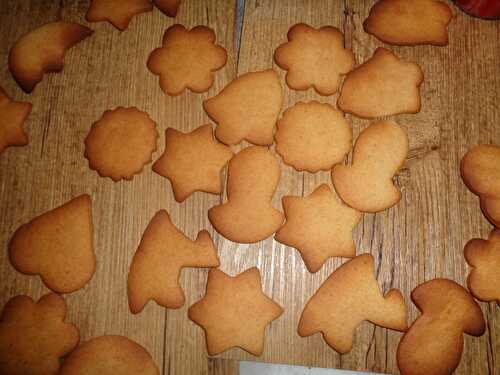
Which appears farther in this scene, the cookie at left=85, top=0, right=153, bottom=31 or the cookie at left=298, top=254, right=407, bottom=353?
the cookie at left=85, top=0, right=153, bottom=31

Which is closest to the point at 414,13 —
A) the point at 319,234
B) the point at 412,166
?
the point at 412,166

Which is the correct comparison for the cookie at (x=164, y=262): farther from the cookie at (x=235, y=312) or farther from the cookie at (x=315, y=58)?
the cookie at (x=315, y=58)

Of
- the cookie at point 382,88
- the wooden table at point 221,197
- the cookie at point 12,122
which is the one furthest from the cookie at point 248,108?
the cookie at point 12,122

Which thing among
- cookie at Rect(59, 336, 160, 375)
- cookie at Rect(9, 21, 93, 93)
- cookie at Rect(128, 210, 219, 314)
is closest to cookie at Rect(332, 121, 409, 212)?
cookie at Rect(128, 210, 219, 314)

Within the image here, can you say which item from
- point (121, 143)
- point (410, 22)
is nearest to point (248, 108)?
point (121, 143)

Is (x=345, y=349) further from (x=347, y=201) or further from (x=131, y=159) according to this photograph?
(x=131, y=159)

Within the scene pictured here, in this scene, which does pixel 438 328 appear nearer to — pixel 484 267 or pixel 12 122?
pixel 484 267

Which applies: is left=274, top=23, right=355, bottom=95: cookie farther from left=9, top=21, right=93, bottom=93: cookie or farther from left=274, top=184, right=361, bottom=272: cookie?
left=9, top=21, right=93, bottom=93: cookie
